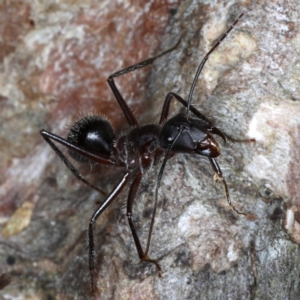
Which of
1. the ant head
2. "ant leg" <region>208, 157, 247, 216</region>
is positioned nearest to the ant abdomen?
the ant head

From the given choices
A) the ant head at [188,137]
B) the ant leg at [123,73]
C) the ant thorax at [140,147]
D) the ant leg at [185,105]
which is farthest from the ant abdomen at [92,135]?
the ant head at [188,137]

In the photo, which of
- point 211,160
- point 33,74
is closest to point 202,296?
point 211,160

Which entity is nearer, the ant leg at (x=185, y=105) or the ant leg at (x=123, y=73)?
the ant leg at (x=185, y=105)

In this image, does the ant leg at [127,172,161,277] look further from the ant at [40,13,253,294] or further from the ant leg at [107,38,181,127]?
the ant leg at [107,38,181,127]

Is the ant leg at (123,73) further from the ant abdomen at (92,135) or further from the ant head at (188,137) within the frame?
the ant head at (188,137)

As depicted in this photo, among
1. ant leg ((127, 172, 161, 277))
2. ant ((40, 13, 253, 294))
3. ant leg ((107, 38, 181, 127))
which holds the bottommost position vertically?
ant leg ((127, 172, 161, 277))

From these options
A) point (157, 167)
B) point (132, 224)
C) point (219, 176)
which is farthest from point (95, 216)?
point (219, 176)

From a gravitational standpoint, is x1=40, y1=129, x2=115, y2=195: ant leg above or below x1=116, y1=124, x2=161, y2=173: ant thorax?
above

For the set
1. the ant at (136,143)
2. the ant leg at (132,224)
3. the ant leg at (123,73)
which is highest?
the ant leg at (123,73)
